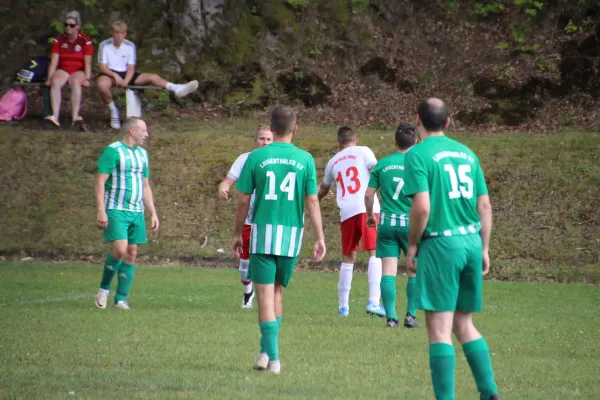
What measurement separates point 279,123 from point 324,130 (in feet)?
49.4

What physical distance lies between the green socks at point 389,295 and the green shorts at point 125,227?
3030 mm

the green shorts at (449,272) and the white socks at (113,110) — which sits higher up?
the white socks at (113,110)

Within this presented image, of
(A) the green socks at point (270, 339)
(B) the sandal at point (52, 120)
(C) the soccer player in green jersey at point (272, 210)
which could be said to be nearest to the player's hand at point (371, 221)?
Answer: (C) the soccer player in green jersey at point (272, 210)

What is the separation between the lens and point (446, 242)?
6797 millimetres

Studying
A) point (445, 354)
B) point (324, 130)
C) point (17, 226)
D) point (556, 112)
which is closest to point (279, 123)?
point (445, 354)

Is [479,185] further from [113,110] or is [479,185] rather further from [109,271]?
[113,110]

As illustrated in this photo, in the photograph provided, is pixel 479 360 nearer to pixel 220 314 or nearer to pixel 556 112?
pixel 220 314

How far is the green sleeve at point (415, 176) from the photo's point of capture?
6.74 meters

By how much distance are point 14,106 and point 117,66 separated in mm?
2645

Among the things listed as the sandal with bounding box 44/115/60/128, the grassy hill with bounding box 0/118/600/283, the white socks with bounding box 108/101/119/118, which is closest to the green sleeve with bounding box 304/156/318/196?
the grassy hill with bounding box 0/118/600/283

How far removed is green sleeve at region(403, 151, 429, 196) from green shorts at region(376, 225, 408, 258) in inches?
195

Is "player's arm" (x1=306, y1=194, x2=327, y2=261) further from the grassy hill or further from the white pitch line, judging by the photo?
the grassy hill

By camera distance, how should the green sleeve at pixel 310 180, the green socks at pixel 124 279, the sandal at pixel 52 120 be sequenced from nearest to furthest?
the green sleeve at pixel 310 180 → the green socks at pixel 124 279 → the sandal at pixel 52 120

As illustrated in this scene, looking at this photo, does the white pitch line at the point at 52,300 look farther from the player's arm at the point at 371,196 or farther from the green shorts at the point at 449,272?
the green shorts at the point at 449,272
